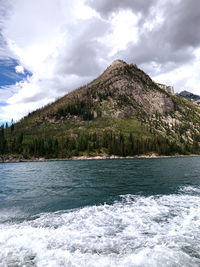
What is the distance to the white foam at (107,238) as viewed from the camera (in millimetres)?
8875

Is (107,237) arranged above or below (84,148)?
below

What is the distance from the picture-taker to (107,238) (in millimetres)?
11383

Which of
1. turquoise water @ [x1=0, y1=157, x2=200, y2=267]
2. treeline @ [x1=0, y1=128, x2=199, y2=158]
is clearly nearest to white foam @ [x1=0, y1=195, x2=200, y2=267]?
turquoise water @ [x1=0, y1=157, x2=200, y2=267]

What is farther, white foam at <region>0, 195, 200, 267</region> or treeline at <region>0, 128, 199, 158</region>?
treeline at <region>0, 128, 199, 158</region>

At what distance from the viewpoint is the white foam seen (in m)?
8.88

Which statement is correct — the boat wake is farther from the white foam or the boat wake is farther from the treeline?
the treeline

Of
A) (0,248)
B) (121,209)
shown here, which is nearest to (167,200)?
(121,209)

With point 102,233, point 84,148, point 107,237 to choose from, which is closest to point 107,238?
point 107,237

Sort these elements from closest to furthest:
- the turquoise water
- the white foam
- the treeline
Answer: the white foam < the turquoise water < the treeline

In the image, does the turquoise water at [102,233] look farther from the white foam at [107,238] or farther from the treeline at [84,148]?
the treeline at [84,148]

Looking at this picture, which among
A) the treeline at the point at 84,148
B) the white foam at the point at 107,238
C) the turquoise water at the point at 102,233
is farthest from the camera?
the treeline at the point at 84,148

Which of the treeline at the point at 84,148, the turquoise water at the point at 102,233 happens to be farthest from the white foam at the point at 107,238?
the treeline at the point at 84,148

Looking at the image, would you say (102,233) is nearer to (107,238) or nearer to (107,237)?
(107,237)

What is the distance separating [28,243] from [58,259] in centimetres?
303
